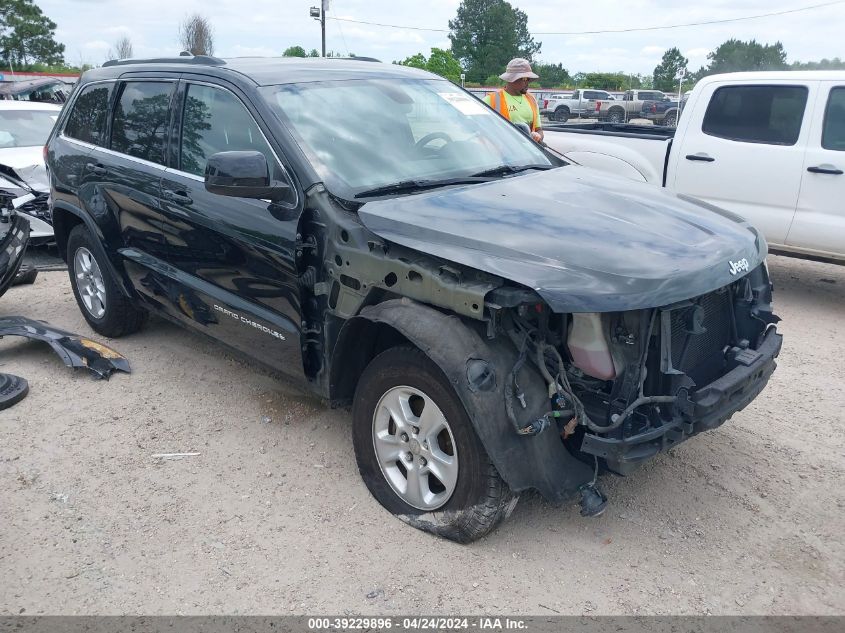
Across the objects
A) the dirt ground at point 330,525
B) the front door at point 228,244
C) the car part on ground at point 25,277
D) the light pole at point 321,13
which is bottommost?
the dirt ground at point 330,525

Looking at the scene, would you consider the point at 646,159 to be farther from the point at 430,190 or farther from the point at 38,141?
the point at 38,141

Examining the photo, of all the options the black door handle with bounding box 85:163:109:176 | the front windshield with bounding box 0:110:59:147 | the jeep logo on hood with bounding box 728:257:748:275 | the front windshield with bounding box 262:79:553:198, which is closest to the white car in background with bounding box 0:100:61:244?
the front windshield with bounding box 0:110:59:147

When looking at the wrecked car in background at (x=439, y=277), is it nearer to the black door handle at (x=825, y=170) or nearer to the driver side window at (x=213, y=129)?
the driver side window at (x=213, y=129)

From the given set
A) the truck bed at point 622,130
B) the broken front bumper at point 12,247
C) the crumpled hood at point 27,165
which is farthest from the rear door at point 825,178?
the crumpled hood at point 27,165

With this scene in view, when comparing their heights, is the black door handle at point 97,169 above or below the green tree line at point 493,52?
below

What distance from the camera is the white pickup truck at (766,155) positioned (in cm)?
612

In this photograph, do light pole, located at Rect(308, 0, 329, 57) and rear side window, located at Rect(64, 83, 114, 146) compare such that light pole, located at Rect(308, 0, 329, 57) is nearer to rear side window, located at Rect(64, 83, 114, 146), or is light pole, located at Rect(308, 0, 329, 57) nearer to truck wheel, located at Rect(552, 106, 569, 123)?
truck wheel, located at Rect(552, 106, 569, 123)

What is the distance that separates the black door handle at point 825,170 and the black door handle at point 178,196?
16.7 feet

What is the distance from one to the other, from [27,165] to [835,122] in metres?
8.29

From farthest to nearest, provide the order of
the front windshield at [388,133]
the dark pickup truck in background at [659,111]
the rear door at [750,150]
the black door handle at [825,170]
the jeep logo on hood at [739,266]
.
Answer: the dark pickup truck in background at [659,111] → the rear door at [750,150] → the black door handle at [825,170] → the front windshield at [388,133] → the jeep logo on hood at [739,266]

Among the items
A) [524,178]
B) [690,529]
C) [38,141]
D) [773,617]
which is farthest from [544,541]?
[38,141]

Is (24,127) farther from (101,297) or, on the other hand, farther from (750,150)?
(750,150)

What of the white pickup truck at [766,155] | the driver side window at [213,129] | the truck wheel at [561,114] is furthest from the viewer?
the truck wheel at [561,114]

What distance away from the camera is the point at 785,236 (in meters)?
6.35
